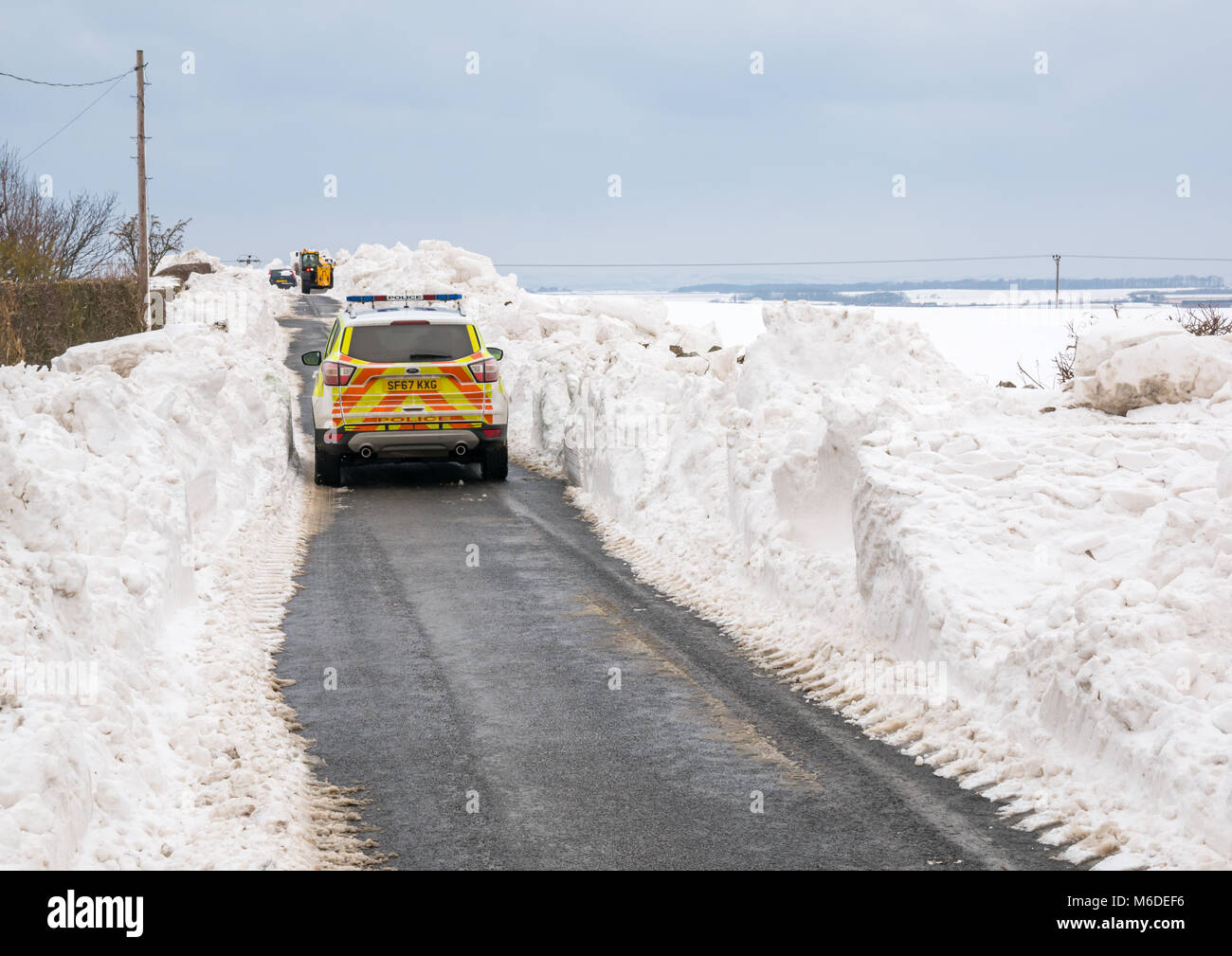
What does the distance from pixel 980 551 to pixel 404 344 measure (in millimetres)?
9189

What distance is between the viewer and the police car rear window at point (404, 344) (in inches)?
623

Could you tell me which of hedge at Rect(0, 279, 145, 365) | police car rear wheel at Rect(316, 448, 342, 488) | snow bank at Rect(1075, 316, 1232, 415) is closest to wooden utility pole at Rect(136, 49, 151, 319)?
hedge at Rect(0, 279, 145, 365)

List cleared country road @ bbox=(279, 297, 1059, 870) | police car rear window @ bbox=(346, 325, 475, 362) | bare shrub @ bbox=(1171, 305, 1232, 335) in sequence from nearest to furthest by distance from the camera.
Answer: cleared country road @ bbox=(279, 297, 1059, 870), police car rear window @ bbox=(346, 325, 475, 362), bare shrub @ bbox=(1171, 305, 1232, 335)

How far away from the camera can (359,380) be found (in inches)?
617

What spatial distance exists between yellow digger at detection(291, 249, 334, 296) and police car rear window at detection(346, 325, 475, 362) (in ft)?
190

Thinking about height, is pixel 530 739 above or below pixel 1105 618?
below

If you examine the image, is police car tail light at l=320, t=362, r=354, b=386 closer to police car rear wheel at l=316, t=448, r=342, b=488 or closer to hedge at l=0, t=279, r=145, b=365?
police car rear wheel at l=316, t=448, r=342, b=488

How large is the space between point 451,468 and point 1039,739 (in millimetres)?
12723

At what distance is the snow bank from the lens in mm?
10422

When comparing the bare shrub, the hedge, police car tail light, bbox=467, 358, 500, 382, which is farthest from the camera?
the hedge

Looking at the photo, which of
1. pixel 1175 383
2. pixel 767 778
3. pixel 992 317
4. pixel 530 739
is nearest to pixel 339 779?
pixel 530 739

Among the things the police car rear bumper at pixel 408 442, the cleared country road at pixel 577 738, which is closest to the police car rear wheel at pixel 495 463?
the police car rear bumper at pixel 408 442

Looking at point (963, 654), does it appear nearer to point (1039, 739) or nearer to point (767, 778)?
point (1039, 739)
